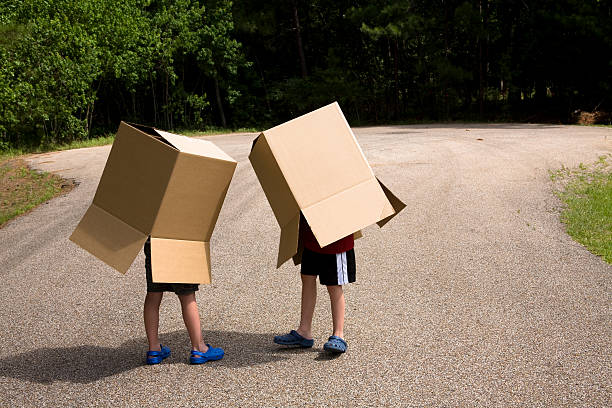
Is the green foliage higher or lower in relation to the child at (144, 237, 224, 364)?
higher

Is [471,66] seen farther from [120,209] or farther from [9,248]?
[120,209]

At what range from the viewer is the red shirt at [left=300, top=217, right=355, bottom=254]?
3971 mm

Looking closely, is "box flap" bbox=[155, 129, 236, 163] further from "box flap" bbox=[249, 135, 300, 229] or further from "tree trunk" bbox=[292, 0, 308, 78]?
"tree trunk" bbox=[292, 0, 308, 78]

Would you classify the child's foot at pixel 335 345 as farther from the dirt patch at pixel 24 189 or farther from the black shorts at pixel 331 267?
the dirt patch at pixel 24 189

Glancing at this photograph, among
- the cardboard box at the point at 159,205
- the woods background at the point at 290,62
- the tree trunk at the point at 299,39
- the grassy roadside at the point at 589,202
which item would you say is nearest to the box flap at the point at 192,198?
the cardboard box at the point at 159,205

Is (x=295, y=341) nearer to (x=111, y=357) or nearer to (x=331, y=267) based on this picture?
(x=331, y=267)

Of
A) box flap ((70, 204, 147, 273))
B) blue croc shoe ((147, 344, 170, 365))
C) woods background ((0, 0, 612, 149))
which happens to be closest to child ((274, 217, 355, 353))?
blue croc shoe ((147, 344, 170, 365))

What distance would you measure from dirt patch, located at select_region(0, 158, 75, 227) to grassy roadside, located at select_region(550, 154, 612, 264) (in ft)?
27.0

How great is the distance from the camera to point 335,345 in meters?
3.94

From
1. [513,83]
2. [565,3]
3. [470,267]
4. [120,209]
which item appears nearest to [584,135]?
[565,3]

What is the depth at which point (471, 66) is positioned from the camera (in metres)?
28.2

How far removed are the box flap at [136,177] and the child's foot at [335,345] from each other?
137cm

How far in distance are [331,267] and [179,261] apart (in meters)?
0.98

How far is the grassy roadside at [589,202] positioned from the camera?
6823mm
